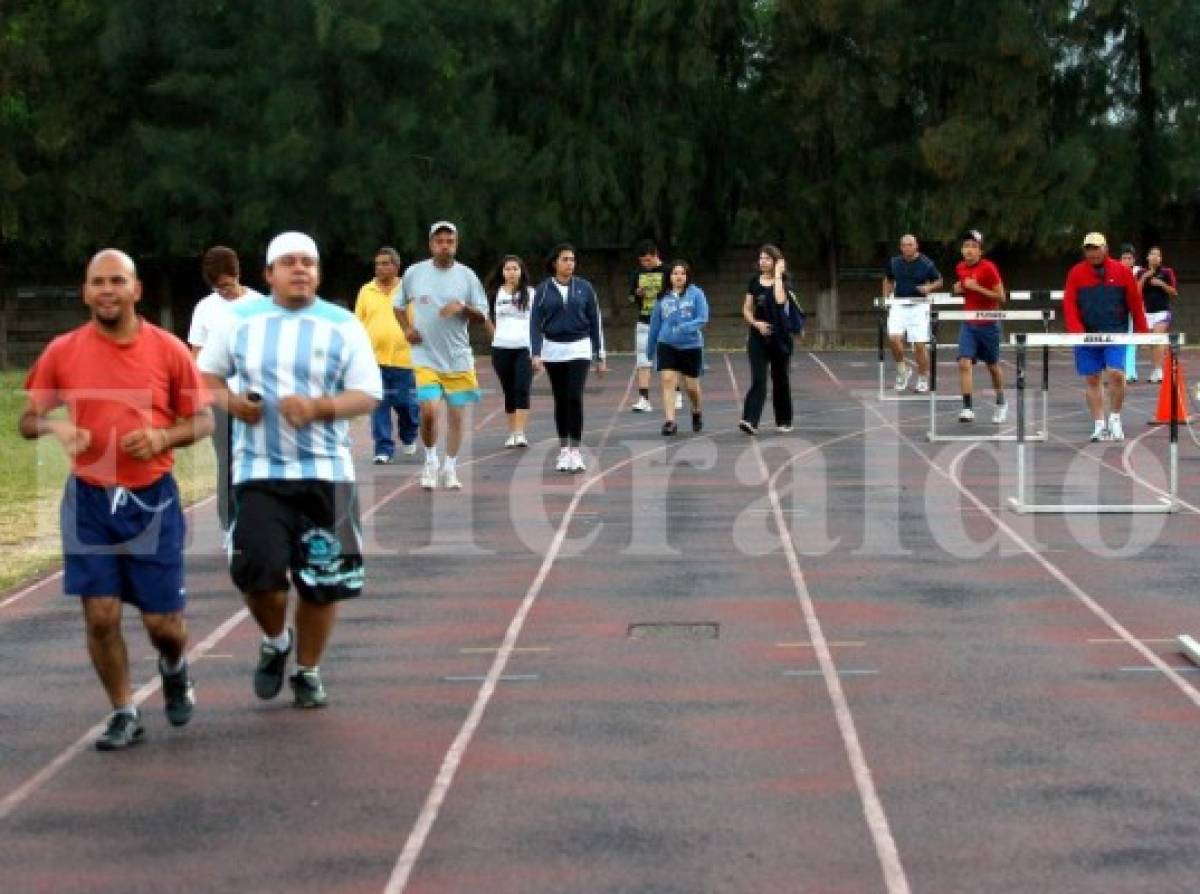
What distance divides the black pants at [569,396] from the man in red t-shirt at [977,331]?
5161 mm

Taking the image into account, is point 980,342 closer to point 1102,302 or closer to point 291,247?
point 1102,302

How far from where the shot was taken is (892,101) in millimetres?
42156

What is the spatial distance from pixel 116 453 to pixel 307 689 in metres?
1.31

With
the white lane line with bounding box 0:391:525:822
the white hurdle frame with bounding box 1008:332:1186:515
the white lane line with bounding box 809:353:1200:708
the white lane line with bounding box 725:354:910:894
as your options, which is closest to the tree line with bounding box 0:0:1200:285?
the white lane line with bounding box 809:353:1200:708

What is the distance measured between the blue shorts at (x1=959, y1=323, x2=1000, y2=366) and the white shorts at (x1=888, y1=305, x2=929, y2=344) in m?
3.29

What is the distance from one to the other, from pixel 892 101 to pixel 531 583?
103 feet

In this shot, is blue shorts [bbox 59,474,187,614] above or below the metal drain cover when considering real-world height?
above

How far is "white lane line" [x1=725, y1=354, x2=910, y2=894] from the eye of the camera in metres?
6.35

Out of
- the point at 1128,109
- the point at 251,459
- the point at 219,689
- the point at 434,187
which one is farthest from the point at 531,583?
the point at 1128,109

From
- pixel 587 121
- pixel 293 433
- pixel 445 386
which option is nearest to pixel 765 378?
pixel 445 386

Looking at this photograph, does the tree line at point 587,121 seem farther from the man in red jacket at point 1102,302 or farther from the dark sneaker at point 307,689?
the dark sneaker at point 307,689

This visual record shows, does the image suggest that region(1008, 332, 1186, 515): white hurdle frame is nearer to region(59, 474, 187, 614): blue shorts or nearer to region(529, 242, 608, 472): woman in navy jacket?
region(529, 242, 608, 472): woman in navy jacket

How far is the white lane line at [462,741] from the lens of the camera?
6.45 metres

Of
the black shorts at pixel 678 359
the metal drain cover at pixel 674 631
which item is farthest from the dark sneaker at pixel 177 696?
the black shorts at pixel 678 359
